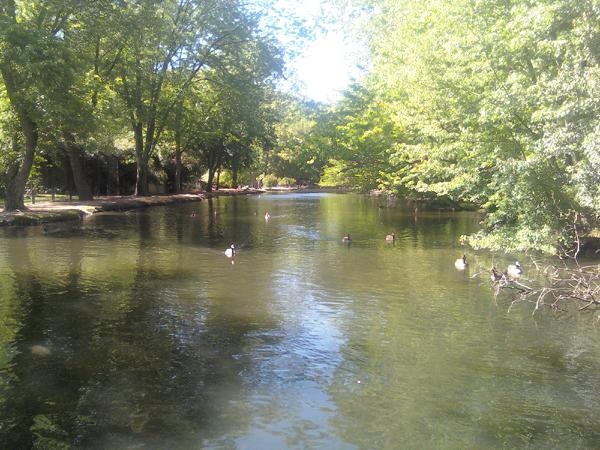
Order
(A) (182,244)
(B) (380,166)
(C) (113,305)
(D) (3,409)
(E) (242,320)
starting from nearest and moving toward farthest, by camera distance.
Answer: (D) (3,409) < (E) (242,320) < (C) (113,305) < (A) (182,244) < (B) (380,166)

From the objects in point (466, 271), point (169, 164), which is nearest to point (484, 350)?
point (466, 271)

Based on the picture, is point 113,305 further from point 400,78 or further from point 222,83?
point 222,83

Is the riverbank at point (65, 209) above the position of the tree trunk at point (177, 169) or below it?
below

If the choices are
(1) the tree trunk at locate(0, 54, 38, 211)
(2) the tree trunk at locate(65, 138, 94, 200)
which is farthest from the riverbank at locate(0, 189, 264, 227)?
(2) the tree trunk at locate(65, 138, 94, 200)

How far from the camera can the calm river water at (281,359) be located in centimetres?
662

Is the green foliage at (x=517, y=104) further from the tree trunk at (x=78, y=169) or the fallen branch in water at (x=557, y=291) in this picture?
the tree trunk at (x=78, y=169)

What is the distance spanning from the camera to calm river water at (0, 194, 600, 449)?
662 cm

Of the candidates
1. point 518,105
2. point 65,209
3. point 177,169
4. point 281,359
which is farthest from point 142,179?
point 281,359

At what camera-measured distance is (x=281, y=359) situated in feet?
29.5

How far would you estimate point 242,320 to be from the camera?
1107cm

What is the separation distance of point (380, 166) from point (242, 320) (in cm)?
2956

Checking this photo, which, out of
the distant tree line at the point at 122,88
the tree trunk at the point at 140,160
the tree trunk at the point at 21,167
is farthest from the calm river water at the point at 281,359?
the tree trunk at the point at 140,160

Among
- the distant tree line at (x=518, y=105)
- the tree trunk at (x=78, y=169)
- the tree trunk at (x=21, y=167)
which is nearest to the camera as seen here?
the distant tree line at (x=518, y=105)

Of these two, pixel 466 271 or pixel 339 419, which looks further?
pixel 466 271
